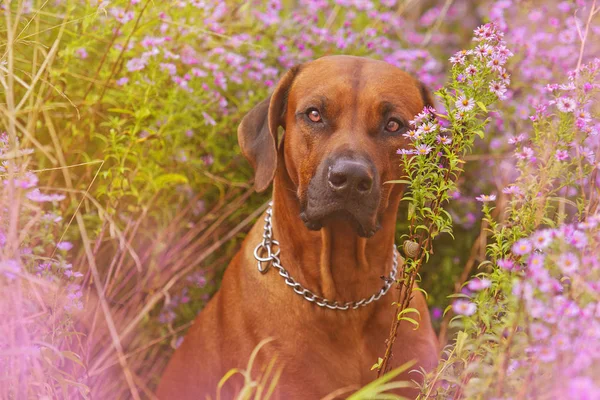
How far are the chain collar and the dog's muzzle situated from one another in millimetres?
291

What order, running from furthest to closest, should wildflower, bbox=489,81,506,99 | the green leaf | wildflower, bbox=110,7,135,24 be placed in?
the green leaf < wildflower, bbox=110,7,135,24 < wildflower, bbox=489,81,506,99

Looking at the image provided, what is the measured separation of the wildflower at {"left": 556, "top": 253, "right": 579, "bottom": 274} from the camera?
5.62ft

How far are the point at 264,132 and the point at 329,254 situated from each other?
0.66 meters

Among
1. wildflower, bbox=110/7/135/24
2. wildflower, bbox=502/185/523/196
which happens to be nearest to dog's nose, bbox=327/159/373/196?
wildflower, bbox=502/185/523/196

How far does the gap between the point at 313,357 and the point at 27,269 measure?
4.07 ft

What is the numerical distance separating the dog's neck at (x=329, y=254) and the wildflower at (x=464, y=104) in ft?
3.12

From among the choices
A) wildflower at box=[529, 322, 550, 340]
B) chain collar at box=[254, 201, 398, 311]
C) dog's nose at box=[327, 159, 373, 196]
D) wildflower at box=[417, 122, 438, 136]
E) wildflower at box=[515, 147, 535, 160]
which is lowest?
chain collar at box=[254, 201, 398, 311]

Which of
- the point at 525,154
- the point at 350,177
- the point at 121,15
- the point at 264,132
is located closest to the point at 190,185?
the point at 264,132

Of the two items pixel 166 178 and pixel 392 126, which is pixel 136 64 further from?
pixel 392 126

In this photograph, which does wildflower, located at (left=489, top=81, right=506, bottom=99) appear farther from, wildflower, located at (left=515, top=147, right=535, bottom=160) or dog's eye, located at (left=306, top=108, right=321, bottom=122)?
dog's eye, located at (left=306, top=108, right=321, bottom=122)

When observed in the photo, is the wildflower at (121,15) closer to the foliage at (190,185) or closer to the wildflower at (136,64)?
the foliage at (190,185)

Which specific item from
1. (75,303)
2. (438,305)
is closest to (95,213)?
(75,303)

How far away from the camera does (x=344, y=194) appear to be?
112 inches

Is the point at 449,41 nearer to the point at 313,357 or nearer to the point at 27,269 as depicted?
the point at 313,357
